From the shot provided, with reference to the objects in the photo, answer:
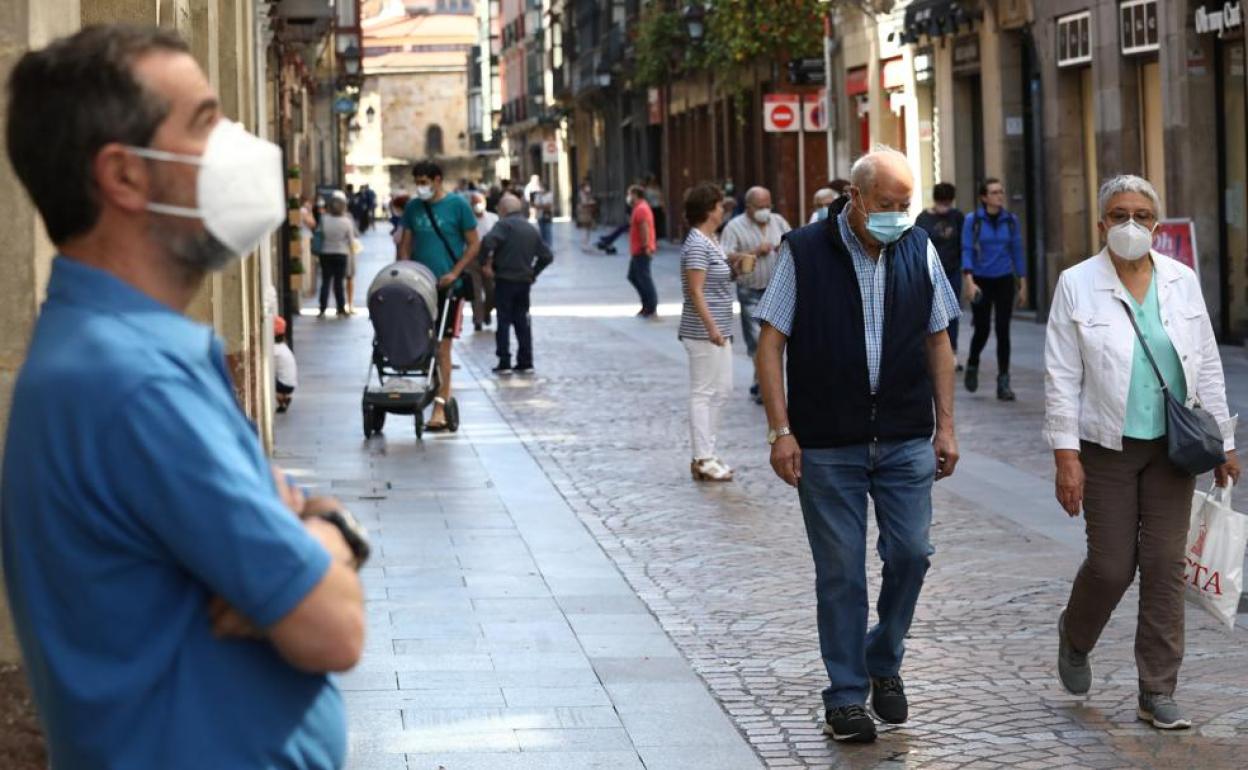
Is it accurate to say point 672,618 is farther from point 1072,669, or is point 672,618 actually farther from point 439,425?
point 439,425

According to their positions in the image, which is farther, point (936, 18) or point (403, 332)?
point (936, 18)

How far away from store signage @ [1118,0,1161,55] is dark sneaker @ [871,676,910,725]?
16968 millimetres

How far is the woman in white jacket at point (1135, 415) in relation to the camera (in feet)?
23.0

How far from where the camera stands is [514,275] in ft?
70.8

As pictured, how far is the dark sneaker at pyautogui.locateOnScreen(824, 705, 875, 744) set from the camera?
270 inches

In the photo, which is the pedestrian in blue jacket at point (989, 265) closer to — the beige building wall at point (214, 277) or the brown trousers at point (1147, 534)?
the beige building wall at point (214, 277)

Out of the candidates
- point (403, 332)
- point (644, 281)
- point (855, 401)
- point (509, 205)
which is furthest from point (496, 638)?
point (644, 281)

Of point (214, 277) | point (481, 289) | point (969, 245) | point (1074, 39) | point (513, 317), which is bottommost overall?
point (513, 317)

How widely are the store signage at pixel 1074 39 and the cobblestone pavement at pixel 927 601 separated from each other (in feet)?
26.8

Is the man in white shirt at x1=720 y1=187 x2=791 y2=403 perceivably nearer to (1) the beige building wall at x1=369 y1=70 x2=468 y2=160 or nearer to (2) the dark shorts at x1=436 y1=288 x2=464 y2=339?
(2) the dark shorts at x1=436 y1=288 x2=464 y2=339

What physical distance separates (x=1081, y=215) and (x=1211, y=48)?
478cm

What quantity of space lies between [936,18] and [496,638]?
2347 cm

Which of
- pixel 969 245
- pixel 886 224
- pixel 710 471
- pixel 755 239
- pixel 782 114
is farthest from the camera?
pixel 782 114

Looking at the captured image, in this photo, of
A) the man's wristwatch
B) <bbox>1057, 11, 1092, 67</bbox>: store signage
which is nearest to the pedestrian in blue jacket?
<bbox>1057, 11, 1092, 67</bbox>: store signage
